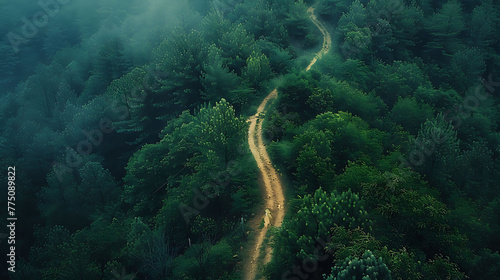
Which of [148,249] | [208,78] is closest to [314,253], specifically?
[148,249]

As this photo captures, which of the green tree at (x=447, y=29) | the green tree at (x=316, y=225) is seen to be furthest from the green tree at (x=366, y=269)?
the green tree at (x=447, y=29)

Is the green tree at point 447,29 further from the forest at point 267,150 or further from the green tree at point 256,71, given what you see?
the green tree at point 256,71

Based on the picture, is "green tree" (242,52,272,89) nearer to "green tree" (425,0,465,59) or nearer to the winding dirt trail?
the winding dirt trail

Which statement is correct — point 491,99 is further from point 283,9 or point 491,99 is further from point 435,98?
point 283,9

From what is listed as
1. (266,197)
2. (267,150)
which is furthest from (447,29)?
(266,197)

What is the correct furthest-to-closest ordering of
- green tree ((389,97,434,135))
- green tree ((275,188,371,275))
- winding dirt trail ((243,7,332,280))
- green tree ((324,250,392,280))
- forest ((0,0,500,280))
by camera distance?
green tree ((389,97,434,135)) → winding dirt trail ((243,7,332,280)) → forest ((0,0,500,280)) → green tree ((275,188,371,275)) → green tree ((324,250,392,280))

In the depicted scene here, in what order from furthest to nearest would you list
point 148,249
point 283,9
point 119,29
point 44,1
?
point 44,1, point 119,29, point 283,9, point 148,249

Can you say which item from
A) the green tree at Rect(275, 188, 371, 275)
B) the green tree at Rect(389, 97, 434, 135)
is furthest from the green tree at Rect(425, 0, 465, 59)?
the green tree at Rect(275, 188, 371, 275)

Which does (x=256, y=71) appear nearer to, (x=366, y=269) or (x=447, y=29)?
(x=366, y=269)
